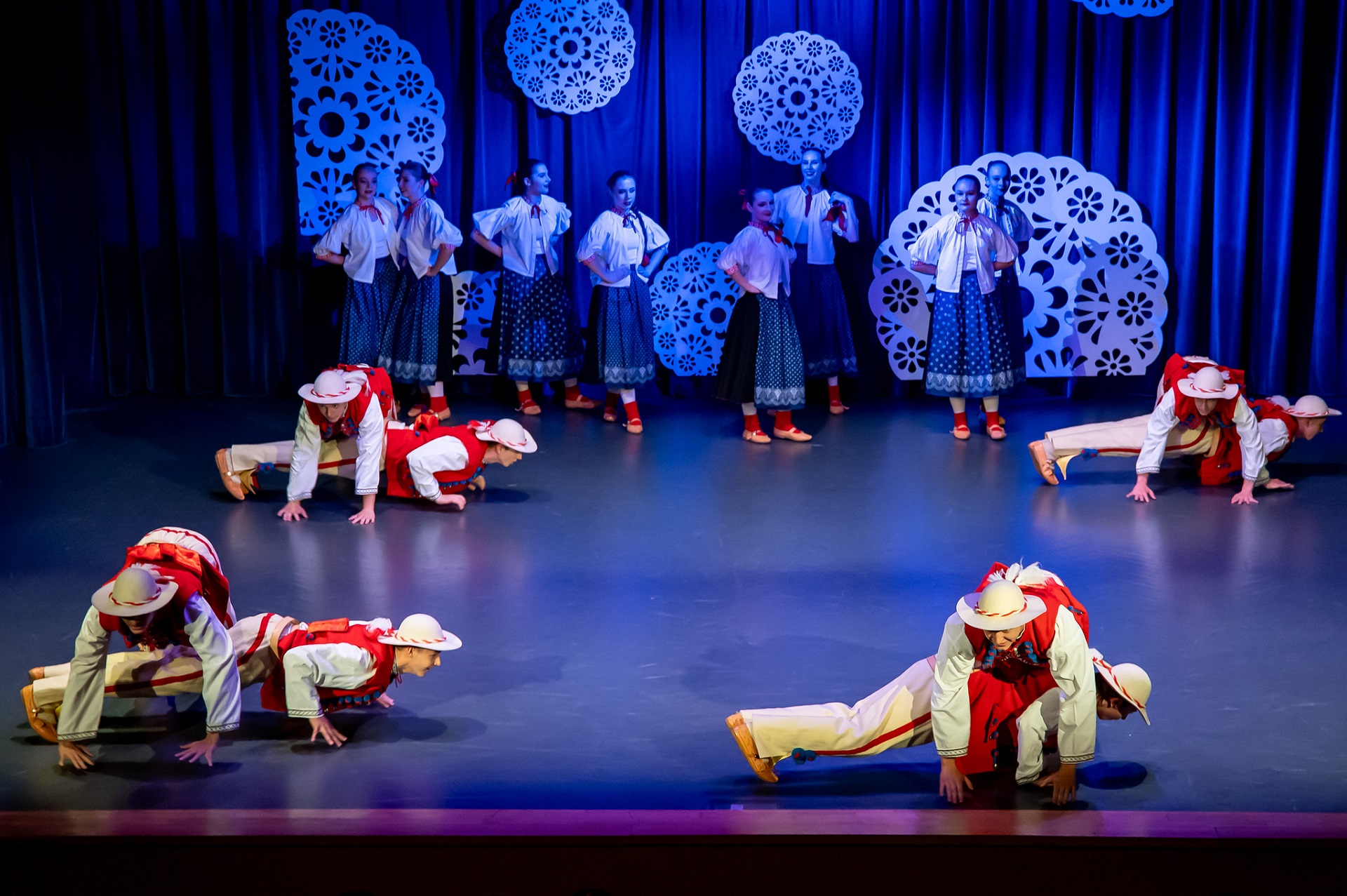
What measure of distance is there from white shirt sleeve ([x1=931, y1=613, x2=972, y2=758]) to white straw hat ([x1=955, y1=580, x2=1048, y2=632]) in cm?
6

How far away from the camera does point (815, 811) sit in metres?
2.91

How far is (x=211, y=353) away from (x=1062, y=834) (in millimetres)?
6127

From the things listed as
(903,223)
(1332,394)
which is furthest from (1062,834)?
(1332,394)

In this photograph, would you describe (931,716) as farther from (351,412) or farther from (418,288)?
(418,288)

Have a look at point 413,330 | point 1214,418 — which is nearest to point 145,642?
point 413,330

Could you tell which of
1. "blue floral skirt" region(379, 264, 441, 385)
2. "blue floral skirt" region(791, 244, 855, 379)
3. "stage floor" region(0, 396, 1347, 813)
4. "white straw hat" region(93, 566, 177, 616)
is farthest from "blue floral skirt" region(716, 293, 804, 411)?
"white straw hat" region(93, 566, 177, 616)

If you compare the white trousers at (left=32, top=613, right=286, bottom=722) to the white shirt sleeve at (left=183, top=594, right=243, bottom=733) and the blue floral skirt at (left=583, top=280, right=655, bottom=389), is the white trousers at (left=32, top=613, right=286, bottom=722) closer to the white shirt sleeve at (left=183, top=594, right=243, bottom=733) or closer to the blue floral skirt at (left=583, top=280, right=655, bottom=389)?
the white shirt sleeve at (left=183, top=594, right=243, bottom=733)

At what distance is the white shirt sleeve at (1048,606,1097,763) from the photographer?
3008 millimetres

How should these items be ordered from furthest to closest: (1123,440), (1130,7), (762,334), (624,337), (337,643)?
(1130,7) < (624,337) < (762,334) < (1123,440) < (337,643)

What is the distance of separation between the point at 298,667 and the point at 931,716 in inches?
58.6

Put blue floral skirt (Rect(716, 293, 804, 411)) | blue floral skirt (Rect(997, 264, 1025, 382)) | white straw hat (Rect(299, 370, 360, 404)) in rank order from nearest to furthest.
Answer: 1. white straw hat (Rect(299, 370, 360, 404))
2. blue floral skirt (Rect(716, 293, 804, 411))
3. blue floral skirt (Rect(997, 264, 1025, 382))

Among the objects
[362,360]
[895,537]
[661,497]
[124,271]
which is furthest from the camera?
[124,271]

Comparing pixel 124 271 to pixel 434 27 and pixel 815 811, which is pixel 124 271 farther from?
pixel 815 811

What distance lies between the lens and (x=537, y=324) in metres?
7.10
